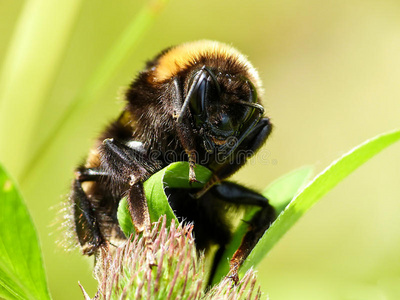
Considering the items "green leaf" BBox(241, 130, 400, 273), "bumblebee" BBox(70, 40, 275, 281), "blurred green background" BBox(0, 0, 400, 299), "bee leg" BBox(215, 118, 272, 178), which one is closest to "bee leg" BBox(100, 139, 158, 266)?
"bumblebee" BBox(70, 40, 275, 281)

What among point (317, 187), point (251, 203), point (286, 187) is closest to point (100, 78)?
point (286, 187)

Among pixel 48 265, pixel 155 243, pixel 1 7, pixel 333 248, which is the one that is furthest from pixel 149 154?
pixel 1 7

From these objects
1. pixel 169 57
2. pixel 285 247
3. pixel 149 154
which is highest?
pixel 169 57

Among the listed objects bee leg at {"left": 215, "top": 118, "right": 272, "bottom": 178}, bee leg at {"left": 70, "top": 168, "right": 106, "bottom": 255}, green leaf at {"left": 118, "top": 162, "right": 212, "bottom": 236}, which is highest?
bee leg at {"left": 215, "top": 118, "right": 272, "bottom": 178}

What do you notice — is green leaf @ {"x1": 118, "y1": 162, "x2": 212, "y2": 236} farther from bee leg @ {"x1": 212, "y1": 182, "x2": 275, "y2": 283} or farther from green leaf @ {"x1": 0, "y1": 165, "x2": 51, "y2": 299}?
green leaf @ {"x1": 0, "y1": 165, "x2": 51, "y2": 299}

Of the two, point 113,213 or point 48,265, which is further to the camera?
point 48,265

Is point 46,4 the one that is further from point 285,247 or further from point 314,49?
point 314,49

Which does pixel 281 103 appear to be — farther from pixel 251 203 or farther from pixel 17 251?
pixel 17 251

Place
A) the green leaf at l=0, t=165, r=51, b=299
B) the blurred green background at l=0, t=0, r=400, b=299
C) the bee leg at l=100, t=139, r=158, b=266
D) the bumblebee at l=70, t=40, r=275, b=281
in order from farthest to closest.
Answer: the blurred green background at l=0, t=0, r=400, b=299
the bumblebee at l=70, t=40, r=275, b=281
the bee leg at l=100, t=139, r=158, b=266
the green leaf at l=0, t=165, r=51, b=299
